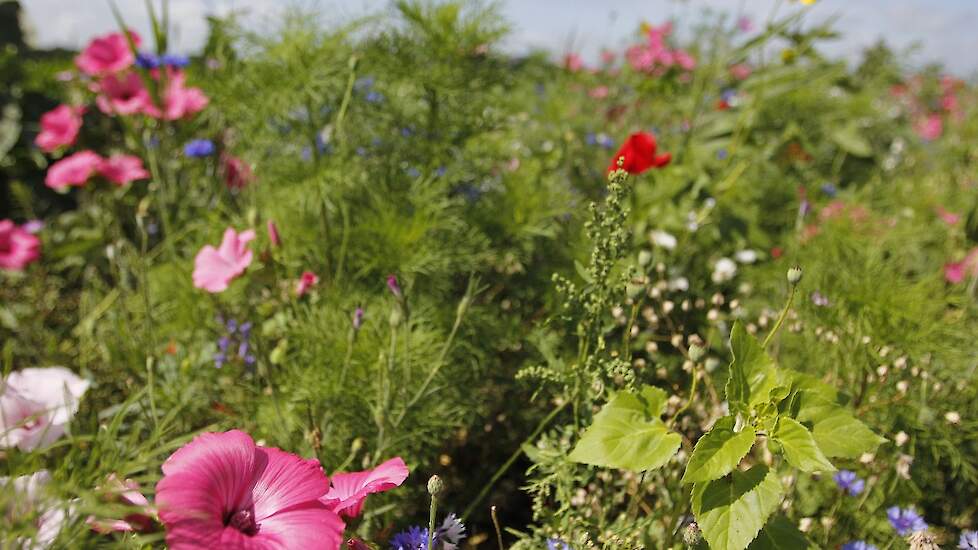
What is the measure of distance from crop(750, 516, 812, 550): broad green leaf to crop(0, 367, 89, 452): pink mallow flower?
1.07 m

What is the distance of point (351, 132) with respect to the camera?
5.99ft

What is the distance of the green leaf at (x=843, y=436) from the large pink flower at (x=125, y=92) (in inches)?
78.6

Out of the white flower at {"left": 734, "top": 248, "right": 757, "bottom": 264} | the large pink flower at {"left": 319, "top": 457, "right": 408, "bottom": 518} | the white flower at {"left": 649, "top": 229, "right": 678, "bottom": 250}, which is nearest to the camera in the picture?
the large pink flower at {"left": 319, "top": 457, "right": 408, "bottom": 518}

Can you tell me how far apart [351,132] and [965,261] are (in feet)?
6.50

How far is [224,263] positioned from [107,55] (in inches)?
52.1

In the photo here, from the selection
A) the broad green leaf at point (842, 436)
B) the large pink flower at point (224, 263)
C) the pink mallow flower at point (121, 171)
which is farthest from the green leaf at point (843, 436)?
the pink mallow flower at point (121, 171)

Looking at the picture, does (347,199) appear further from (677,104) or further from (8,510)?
(677,104)

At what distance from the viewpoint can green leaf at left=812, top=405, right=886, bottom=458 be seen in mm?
974

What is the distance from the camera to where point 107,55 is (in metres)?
2.28

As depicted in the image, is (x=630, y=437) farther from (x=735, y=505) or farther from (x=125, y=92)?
(x=125, y=92)

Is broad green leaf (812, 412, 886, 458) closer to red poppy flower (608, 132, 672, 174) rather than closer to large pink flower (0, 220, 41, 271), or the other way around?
red poppy flower (608, 132, 672, 174)

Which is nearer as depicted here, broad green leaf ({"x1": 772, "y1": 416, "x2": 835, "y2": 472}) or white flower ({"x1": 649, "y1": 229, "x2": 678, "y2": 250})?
broad green leaf ({"x1": 772, "y1": 416, "x2": 835, "y2": 472})

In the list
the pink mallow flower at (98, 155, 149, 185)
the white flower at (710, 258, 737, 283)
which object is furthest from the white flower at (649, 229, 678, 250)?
the pink mallow flower at (98, 155, 149, 185)

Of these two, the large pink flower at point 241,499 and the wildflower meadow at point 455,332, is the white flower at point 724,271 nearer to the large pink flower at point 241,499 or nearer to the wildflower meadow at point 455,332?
the wildflower meadow at point 455,332
